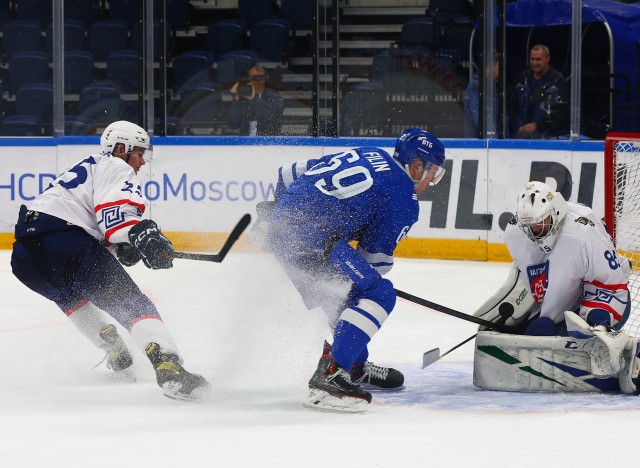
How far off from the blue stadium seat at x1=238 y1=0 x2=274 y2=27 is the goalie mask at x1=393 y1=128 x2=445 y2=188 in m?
4.75

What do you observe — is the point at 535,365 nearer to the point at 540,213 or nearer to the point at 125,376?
the point at 540,213

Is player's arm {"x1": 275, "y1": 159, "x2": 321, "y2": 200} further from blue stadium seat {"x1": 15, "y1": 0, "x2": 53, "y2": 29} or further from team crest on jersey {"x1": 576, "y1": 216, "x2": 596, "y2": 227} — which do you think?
blue stadium seat {"x1": 15, "y1": 0, "x2": 53, "y2": 29}

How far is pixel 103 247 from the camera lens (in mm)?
4070

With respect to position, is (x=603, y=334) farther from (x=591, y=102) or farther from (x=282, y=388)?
(x=591, y=102)

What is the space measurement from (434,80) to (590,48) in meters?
1.06

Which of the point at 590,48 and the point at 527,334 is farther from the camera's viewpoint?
the point at 590,48

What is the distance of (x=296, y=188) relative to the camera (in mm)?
3803

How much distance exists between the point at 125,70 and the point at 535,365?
5247 mm

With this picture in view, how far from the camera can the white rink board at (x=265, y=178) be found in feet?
24.8

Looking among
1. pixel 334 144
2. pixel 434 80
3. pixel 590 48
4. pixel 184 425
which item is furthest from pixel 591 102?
pixel 184 425

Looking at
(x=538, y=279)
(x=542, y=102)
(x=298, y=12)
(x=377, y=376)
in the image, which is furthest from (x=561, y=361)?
(x=298, y=12)

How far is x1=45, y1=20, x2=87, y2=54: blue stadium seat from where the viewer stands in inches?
328

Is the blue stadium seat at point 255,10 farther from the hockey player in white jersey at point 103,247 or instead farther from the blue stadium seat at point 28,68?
the hockey player in white jersey at point 103,247

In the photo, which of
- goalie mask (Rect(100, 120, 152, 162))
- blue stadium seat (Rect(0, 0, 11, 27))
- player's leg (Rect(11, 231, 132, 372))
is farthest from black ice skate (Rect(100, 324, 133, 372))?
blue stadium seat (Rect(0, 0, 11, 27))
